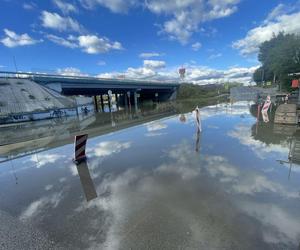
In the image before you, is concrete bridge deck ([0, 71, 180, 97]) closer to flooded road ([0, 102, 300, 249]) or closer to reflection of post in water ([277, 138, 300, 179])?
flooded road ([0, 102, 300, 249])

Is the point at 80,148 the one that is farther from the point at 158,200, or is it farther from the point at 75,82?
the point at 75,82

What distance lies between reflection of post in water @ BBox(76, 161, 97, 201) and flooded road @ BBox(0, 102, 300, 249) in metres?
0.03

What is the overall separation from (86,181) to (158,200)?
2312 mm

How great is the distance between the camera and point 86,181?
491cm

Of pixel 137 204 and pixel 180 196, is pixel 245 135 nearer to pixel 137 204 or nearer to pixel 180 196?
pixel 180 196

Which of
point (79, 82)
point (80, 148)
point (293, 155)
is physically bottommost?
point (293, 155)

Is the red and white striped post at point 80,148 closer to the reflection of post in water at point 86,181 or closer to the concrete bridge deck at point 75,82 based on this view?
the reflection of post in water at point 86,181

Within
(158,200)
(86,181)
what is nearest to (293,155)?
(158,200)

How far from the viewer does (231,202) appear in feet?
11.4

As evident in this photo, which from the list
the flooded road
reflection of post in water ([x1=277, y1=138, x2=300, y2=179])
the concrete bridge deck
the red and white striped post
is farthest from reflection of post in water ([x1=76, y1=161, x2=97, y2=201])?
the concrete bridge deck

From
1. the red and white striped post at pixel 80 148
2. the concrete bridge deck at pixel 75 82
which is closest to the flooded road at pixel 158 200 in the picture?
the red and white striped post at pixel 80 148

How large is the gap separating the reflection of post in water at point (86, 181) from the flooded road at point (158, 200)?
0.09 ft

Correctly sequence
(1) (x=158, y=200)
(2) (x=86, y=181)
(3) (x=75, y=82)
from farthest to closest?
(3) (x=75, y=82) → (2) (x=86, y=181) → (1) (x=158, y=200)

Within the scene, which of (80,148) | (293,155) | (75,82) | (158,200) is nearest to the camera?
(158,200)
